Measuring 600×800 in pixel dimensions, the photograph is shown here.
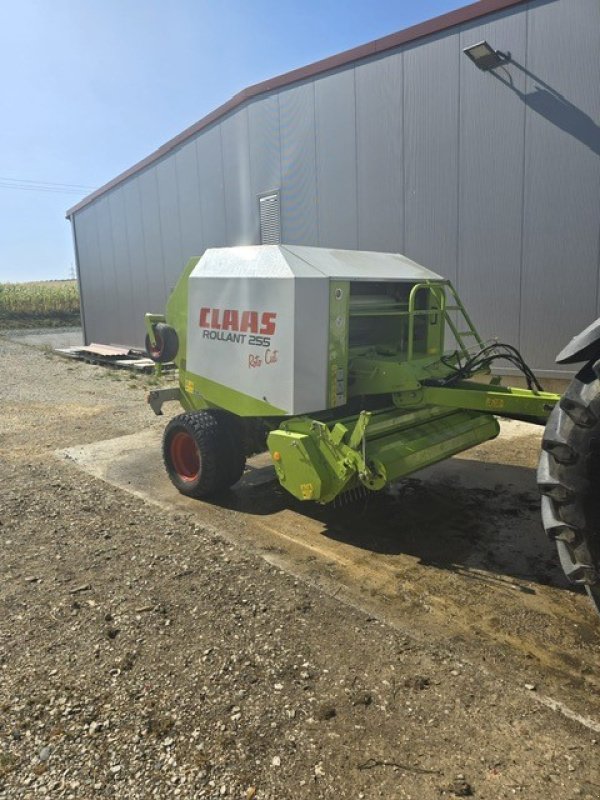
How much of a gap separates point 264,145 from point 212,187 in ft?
6.16

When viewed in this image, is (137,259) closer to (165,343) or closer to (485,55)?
(485,55)

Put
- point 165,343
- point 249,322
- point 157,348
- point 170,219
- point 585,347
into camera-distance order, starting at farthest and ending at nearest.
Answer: point 170,219 → point 157,348 → point 165,343 → point 249,322 → point 585,347

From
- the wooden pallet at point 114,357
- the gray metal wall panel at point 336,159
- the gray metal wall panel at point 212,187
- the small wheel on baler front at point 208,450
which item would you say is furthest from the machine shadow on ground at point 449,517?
the wooden pallet at point 114,357

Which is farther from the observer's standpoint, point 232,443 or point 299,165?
point 299,165

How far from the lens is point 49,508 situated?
486cm

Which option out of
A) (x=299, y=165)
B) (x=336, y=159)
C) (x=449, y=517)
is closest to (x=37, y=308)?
(x=299, y=165)

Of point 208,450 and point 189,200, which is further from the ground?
point 189,200

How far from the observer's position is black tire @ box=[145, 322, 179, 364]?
5.28 m

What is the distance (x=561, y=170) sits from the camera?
648 centimetres

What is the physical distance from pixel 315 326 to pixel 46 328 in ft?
91.0

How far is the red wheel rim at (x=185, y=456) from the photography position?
504cm

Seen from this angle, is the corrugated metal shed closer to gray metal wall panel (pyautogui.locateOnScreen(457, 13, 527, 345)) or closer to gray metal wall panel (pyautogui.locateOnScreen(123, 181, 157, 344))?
gray metal wall panel (pyautogui.locateOnScreen(457, 13, 527, 345))

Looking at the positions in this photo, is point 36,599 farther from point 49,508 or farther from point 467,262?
point 467,262

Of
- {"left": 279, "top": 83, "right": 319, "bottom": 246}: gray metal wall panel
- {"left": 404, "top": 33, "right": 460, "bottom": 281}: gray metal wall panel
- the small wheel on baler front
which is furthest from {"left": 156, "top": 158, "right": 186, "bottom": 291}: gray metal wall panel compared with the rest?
the small wheel on baler front
